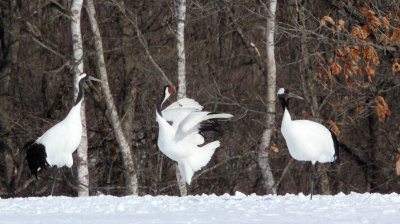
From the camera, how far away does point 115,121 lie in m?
20.4

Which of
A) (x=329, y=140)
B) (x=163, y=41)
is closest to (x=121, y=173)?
(x=163, y=41)

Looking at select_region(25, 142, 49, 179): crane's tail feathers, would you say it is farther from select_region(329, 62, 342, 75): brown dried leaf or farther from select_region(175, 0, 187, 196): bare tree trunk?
select_region(329, 62, 342, 75): brown dried leaf

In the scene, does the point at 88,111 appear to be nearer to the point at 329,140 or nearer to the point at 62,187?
the point at 62,187

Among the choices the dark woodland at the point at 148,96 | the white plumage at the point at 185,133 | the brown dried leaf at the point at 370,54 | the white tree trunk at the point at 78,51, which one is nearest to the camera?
the brown dried leaf at the point at 370,54

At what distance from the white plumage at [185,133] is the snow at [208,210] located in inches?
74.7

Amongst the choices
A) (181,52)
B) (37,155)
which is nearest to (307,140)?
(37,155)

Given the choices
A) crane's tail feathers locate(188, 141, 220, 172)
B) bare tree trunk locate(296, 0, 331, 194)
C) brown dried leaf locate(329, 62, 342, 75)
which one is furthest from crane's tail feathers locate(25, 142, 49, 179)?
bare tree trunk locate(296, 0, 331, 194)

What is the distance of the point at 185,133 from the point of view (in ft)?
50.5

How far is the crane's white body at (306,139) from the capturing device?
14328 millimetres

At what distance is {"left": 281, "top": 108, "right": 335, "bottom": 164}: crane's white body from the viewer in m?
14.3

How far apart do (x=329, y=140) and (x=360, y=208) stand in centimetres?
343

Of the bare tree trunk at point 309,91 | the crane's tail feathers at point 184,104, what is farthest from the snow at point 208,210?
the bare tree trunk at point 309,91

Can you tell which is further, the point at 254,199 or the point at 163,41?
the point at 163,41

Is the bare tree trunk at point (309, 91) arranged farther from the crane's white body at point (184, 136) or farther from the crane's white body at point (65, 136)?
the crane's white body at point (65, 136)
